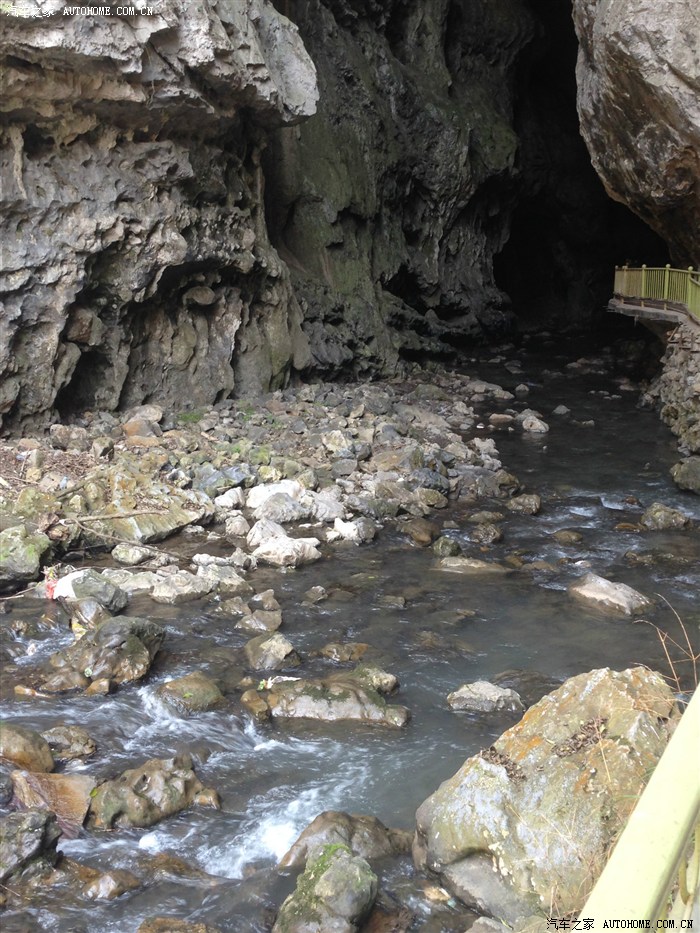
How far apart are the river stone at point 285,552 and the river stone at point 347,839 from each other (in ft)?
16.1

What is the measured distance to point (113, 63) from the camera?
11570 mm

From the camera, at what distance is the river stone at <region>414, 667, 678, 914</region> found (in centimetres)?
407

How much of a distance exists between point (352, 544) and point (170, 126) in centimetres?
804

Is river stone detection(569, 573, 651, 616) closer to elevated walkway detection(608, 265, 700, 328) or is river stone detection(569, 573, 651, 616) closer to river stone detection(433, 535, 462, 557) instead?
river stone detection(433, 535, 462, 557)

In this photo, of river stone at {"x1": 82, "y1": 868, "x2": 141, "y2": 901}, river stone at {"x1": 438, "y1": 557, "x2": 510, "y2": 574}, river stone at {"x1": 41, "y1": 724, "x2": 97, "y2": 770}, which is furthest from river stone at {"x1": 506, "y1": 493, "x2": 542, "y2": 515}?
river stone at {"x1": 82, "y1": 868, "x2": 141, "y2": 901}

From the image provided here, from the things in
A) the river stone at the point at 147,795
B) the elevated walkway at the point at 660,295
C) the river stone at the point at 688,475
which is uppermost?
the elevated walkway at the point at 660,295

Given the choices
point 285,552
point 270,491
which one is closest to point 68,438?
point 270,491

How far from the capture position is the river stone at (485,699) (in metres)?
6.70

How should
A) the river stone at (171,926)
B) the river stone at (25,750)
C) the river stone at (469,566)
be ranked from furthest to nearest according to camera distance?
the river stone at (469,566)
the river stone at (25,750)
the river stone at (171,926)

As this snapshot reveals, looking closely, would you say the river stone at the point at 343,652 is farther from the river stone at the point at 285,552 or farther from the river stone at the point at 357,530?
the river stone at the point at 357,530

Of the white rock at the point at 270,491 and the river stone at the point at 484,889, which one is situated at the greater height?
the white rock at the point at 270,491

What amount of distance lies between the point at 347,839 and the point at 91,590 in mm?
4534

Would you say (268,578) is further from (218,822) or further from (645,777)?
(645,777)

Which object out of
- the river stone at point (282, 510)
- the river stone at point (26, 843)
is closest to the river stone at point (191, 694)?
the river stone at point (26, 843)
